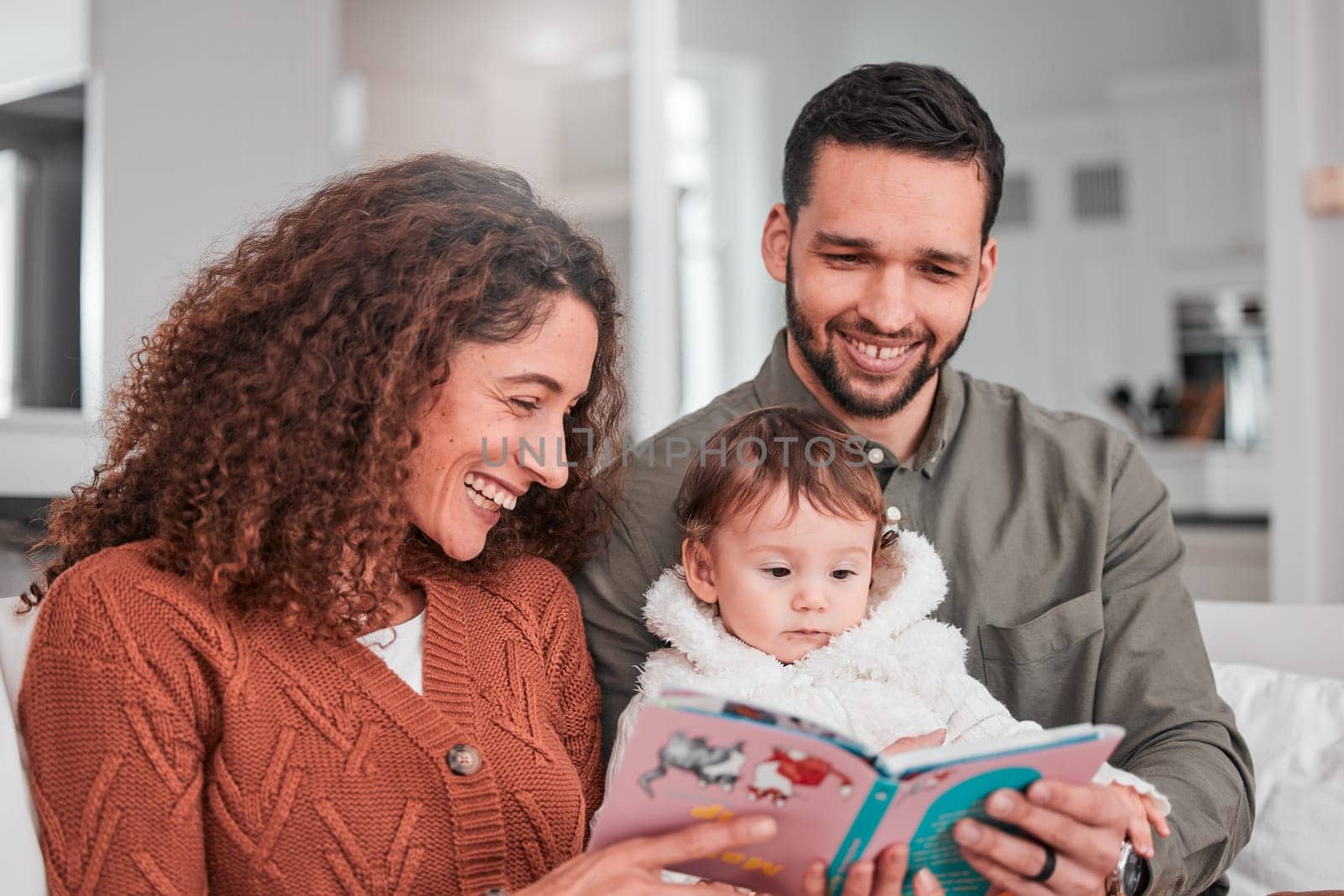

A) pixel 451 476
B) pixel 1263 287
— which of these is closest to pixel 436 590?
pixel 451 476

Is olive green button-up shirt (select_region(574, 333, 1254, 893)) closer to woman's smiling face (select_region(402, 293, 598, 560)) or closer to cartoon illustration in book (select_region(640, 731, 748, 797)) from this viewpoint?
woman's smiling face (select_region(402, 293, 598, 560))

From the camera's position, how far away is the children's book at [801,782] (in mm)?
1038

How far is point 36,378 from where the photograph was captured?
11.0 ft

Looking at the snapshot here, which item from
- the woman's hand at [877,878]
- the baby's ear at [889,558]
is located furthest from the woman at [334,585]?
the baby's ear at [889,558]

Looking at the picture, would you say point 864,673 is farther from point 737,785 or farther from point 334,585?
point 334,585

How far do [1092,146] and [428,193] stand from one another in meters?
6.33

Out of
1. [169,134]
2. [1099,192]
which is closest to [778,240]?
[169,134]

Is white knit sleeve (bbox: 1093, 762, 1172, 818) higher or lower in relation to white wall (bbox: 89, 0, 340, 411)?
lower

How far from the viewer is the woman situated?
123 cm

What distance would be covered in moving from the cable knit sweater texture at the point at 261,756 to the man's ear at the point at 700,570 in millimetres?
280

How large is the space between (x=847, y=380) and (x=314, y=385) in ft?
2.62

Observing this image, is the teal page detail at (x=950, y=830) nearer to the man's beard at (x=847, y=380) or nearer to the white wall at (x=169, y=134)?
the man's beard at (x=847, y=380)

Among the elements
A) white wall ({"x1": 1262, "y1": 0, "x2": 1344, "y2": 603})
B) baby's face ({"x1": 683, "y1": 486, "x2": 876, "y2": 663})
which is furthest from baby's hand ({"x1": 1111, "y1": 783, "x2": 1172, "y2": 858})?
white wall ({"x1": 1262, "y1": 0, "x2": 1344, "y2": 603})

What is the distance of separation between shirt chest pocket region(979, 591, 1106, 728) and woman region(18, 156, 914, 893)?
608 millimetres
